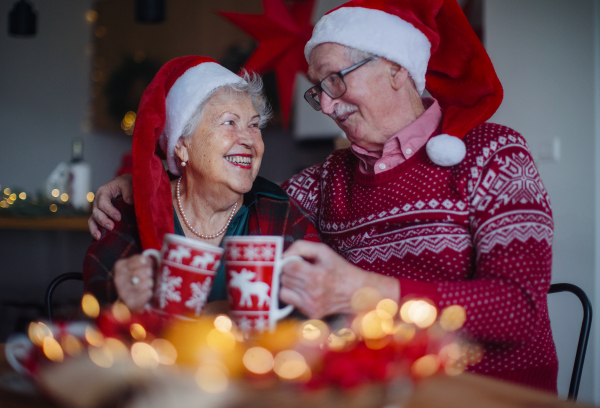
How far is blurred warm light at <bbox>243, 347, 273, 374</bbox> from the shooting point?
53cm

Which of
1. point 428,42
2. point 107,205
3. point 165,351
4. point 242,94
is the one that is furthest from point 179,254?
point 428,42

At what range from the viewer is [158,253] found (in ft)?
2.31

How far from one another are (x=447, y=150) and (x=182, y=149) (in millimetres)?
661

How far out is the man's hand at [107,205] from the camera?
113 centimetres

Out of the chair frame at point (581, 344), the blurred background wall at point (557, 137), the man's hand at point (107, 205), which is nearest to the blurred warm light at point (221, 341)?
the man's hand at point (107, 205)

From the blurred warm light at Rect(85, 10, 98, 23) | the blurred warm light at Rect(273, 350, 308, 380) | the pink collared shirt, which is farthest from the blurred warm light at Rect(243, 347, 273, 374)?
the blurred warm light at Rect(85, 10, 98, 23)

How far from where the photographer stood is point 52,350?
1.94 feet

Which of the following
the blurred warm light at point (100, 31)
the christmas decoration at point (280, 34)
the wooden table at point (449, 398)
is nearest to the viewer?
the wooden table at point (449, 398)

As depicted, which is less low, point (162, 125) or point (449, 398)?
point (162, 125)

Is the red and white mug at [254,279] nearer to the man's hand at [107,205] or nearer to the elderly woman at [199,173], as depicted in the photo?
the elderly woman at [199,173]

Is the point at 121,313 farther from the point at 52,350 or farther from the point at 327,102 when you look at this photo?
the point at 327,102

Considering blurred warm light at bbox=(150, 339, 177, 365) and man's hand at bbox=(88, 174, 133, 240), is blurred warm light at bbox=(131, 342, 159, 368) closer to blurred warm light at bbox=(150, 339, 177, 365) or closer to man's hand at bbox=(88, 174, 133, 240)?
blurred warm light at bbox=(150, 339, 177, 365)

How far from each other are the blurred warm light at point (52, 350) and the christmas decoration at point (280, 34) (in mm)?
2039

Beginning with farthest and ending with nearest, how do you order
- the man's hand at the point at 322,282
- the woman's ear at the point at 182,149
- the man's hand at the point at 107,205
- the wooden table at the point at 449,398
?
the woman's ear at the point at 182,149, the man's hand at the point at 107,205, the man's hand at the point at 322,282, the wooden table at the point at 449,398
